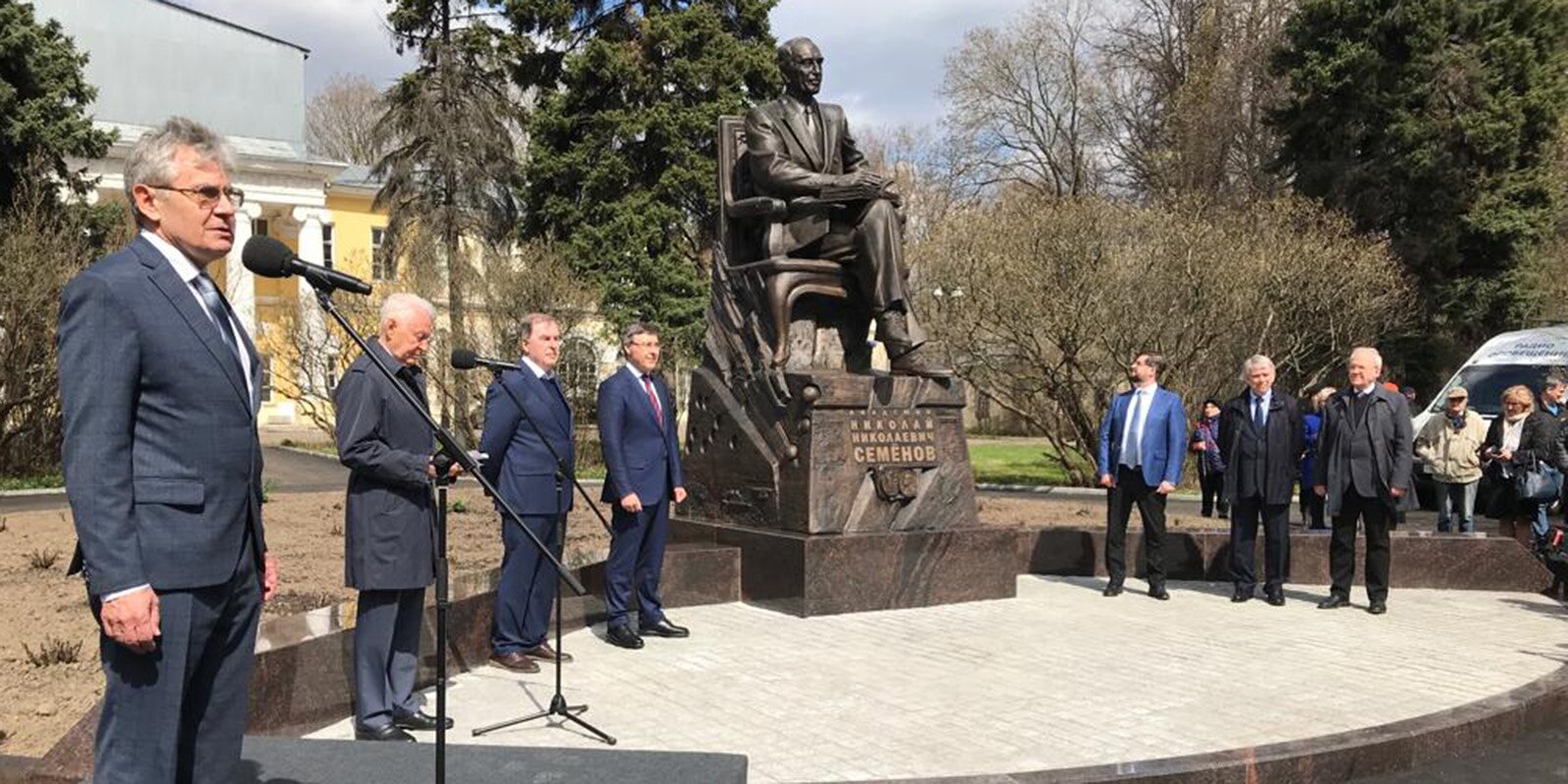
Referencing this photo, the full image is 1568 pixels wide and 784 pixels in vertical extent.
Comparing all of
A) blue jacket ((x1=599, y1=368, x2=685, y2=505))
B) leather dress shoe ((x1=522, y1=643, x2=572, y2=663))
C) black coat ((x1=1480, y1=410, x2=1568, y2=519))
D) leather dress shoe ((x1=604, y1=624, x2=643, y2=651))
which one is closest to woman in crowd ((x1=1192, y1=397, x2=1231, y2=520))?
black coat ((x1=1480, y1=410, x2=1568, y2=519))

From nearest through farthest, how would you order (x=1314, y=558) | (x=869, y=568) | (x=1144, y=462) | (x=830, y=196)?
1. (x=869, y=568)
2. (x=830, y=196)
3. (x=1144, y=462)
4. (x=1314, y=558)

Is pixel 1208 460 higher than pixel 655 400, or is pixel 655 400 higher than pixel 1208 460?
pixel 655 400

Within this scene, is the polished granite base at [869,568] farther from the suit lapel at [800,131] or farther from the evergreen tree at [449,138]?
the evergreen tree at [449,138]

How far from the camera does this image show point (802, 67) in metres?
9.13

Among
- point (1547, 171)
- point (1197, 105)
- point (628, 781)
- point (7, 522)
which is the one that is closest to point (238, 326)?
point (628, 781)

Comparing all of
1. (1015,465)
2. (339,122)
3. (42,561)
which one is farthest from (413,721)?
(339,122)

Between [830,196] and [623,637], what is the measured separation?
3.58 meters

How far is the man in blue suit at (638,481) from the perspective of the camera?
287 inches

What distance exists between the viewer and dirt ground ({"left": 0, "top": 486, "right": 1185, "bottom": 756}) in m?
5.88

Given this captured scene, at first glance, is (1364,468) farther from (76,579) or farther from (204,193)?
(76,579)

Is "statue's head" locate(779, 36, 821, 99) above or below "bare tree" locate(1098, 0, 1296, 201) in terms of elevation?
below

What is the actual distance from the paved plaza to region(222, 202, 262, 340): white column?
21579 millimetres

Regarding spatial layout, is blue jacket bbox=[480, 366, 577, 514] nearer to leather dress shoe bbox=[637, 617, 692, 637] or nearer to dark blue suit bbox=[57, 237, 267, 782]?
leather dress shoe bbox=[637, 617, 692, 637]

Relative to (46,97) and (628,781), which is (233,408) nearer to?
(628,781)
